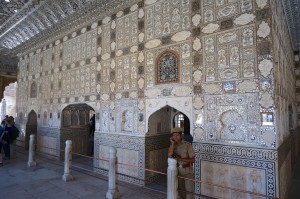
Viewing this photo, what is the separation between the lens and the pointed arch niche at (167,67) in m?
4.10

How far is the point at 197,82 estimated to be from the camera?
3.75 meters

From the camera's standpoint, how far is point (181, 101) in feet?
12.9

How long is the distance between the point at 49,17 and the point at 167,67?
4.58m

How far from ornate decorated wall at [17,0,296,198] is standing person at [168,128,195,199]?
66 cm

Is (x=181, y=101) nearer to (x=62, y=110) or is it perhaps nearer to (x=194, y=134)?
(x=194, y=134)

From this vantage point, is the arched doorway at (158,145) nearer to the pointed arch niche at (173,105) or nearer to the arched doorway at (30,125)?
the pointed arch niche at (173,105)

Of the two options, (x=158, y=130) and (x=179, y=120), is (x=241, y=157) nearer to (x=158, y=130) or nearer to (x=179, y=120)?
(x=158, y=130)

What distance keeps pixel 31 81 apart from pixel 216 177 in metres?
7.85

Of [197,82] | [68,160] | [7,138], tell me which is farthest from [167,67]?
[7,138]

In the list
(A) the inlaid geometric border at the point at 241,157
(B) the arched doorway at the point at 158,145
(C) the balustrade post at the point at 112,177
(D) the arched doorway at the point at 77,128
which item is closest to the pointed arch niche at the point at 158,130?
(B) the arched doorway at the point at 158,145

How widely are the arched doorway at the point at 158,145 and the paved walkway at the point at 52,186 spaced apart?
0.45m

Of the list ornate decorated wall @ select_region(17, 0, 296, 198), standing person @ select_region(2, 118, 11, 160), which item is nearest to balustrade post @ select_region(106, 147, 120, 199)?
ornate decorated wall @ select_region(17, 0, 296, 198)

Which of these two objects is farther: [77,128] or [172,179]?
[77,128]

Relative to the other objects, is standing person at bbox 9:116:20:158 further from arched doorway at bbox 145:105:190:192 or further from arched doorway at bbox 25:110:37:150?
arched doorway at bbox 145:105:190:192
